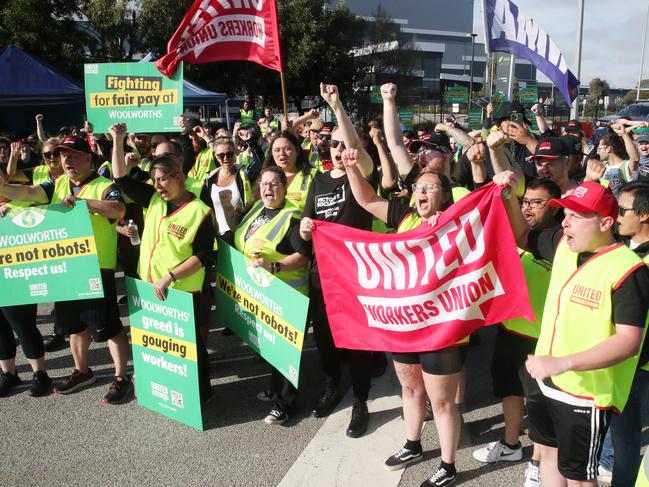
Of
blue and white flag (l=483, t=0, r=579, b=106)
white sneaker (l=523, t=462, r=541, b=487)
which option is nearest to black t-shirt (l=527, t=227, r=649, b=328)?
white sneaker (l=523, t=462, r=541, b=487)

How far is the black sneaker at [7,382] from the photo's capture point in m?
4.54

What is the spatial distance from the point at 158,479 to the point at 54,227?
6.80 ft

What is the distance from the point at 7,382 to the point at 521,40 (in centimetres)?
745

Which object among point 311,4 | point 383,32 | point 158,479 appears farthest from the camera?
point 383,32

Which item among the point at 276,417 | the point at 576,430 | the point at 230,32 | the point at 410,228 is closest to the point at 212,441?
the point at 276,417

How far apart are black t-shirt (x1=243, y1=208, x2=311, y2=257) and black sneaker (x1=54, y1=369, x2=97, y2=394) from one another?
194cm

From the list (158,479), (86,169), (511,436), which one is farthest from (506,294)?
(86,169)

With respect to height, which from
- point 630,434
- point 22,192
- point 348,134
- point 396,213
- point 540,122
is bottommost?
point 630,434

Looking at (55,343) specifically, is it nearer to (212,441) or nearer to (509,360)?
(212,441)

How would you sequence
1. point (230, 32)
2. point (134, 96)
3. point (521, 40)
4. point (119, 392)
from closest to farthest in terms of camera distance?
point (119, 392)
point (134, 96)
point (230, 32)
point (521, 40)

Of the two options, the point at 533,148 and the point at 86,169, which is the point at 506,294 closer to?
the point at 533,148

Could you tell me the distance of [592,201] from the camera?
7.70 ft

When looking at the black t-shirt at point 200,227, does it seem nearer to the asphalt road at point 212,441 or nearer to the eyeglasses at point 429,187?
the asphalt road at point 212,441

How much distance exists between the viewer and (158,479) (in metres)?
3.38
